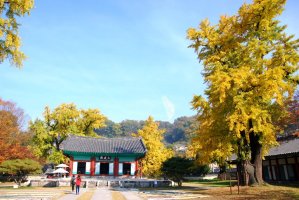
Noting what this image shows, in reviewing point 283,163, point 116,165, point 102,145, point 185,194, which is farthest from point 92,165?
point 283,163

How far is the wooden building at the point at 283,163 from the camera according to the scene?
78.2 feet

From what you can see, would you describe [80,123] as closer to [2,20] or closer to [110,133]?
[2,20]

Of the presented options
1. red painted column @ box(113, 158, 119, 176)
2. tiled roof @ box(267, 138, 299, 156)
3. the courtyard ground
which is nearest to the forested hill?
red painted column @ box(113, 158, 119, 176)

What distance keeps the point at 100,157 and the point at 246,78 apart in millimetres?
23433

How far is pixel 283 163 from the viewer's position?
85.4ft

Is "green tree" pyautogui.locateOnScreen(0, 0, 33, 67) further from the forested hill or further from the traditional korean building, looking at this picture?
the forested hill

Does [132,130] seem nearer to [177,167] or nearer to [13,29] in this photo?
[177,167]

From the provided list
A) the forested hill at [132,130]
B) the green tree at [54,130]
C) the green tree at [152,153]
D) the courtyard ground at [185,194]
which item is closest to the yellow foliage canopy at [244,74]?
the courtyard ground at [185,194]

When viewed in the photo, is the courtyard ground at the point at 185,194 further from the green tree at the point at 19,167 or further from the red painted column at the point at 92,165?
the red painted column at the point at 92,165

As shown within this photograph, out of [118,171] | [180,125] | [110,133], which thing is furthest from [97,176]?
[180,125]

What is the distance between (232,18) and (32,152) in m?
33.3

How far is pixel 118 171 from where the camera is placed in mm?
33750

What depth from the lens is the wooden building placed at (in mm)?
23844

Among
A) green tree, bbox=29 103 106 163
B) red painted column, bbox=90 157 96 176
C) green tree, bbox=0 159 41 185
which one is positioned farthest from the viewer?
green tree, bbox=29 103 106 163
